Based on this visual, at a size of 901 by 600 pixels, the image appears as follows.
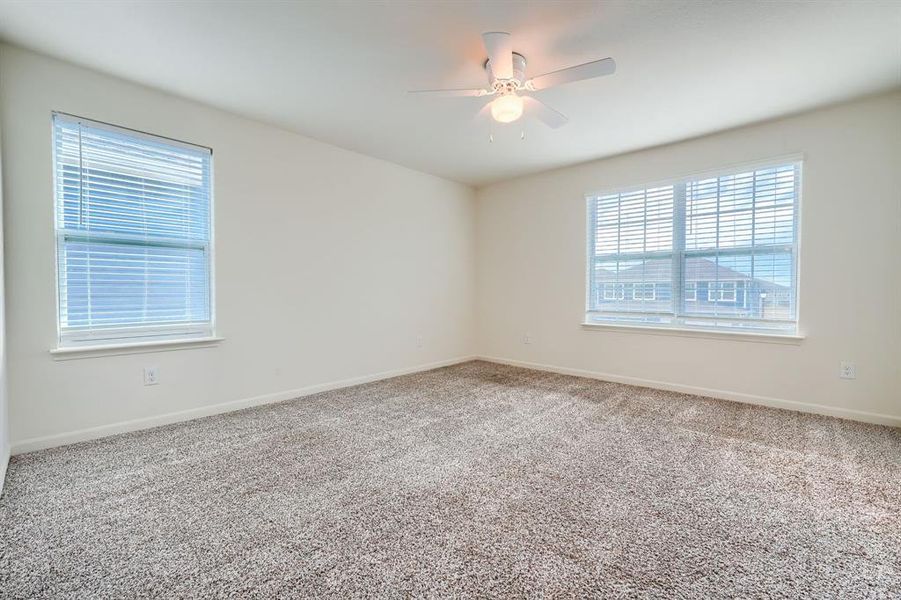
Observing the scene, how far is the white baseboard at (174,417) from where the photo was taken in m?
2.47

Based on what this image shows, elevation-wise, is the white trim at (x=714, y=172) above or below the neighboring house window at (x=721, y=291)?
above

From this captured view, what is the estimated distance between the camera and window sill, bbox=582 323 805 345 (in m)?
3.34

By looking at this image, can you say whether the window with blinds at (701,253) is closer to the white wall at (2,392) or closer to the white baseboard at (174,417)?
the white baseboard at (174,417)

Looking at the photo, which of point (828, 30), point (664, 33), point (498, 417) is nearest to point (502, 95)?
point (664, 33)

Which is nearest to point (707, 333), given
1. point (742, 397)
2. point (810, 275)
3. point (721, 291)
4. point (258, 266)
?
point (721, 291)

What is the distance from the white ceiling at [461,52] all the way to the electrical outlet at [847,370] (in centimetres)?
202

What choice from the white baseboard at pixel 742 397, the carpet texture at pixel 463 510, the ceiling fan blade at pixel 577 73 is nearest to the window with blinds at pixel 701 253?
the white baseboard at pixel 742 397

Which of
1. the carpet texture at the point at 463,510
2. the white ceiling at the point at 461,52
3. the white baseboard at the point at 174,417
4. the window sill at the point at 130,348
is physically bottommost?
the carpet texture at the point at 463,510

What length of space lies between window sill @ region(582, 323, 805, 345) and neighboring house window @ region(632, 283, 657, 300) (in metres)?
0.31

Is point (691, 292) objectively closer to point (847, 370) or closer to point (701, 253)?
point (701, 253)

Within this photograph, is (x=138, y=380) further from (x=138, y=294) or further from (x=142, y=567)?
(x=142, y=567)

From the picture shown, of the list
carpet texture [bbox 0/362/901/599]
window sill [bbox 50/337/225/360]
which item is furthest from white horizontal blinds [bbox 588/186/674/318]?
window sill [bbox 50/337/225/360]

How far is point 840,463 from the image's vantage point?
2.31m

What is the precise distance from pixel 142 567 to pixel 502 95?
A: 2.86 m
